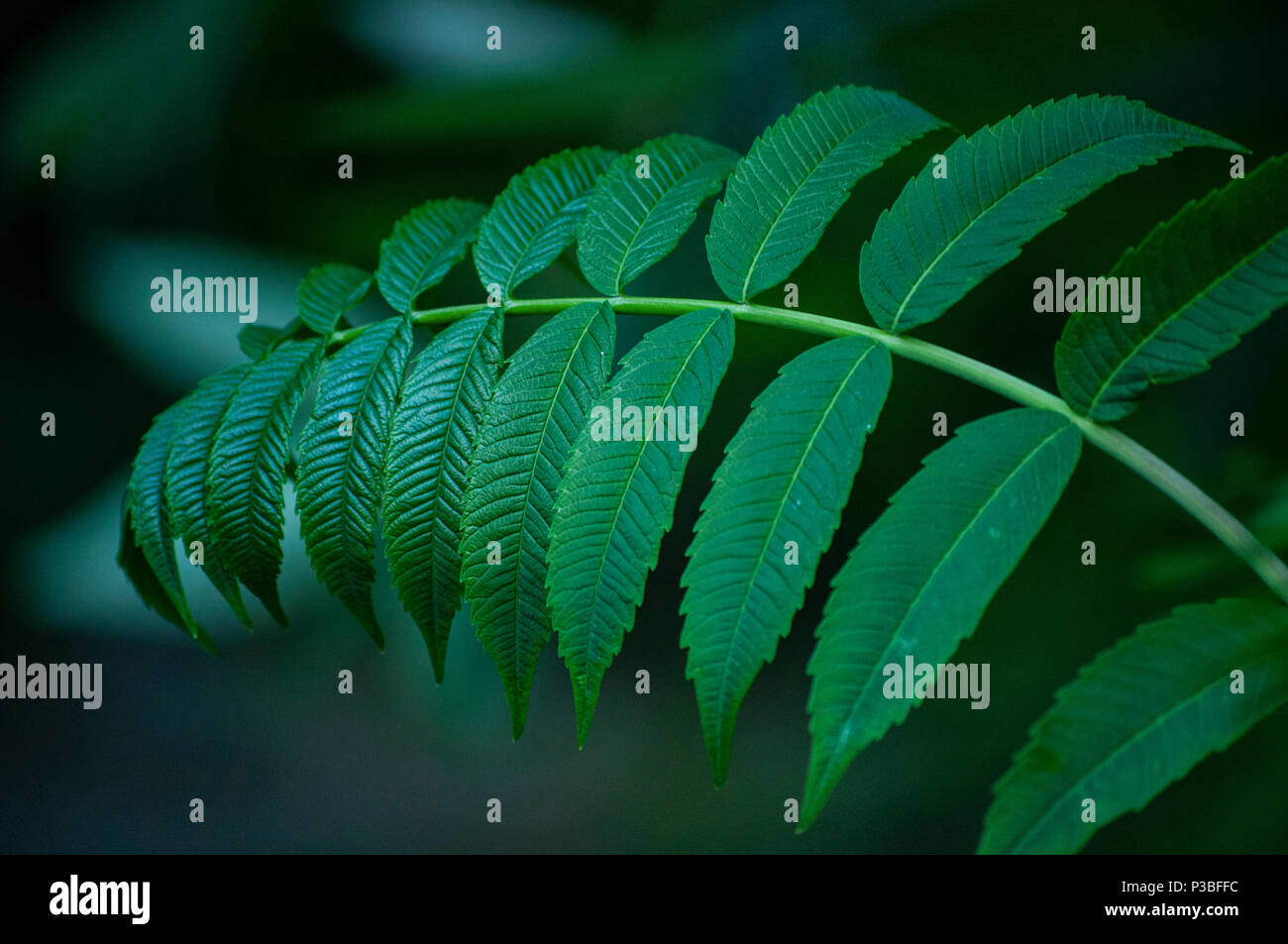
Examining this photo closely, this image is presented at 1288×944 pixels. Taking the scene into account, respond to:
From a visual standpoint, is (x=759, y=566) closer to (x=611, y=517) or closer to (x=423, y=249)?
(x=611, y=517)

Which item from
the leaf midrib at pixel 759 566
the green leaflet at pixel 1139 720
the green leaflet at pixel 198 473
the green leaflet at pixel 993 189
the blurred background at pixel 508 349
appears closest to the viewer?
the green leaflet at pixel 1139 720

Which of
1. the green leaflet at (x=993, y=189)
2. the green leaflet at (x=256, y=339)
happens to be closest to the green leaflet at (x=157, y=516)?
the green leaflet at (x=256, y=339)

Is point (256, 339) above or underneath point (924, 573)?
above

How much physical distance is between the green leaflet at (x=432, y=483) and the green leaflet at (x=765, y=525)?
230 mm

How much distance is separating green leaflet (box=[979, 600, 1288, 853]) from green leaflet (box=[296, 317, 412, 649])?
55cm

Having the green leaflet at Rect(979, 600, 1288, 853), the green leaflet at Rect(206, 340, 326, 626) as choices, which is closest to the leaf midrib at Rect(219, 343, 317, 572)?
the green leaflet at Rect(206, 340, 326, 626)

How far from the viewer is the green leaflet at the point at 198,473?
907mm

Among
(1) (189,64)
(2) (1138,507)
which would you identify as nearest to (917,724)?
(2) (1138,507)

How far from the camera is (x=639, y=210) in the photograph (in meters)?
0.94

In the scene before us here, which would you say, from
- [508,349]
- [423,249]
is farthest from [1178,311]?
[508,349]

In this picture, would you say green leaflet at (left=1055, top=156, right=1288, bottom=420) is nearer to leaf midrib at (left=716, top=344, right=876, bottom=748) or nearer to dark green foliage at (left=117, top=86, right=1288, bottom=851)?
dark green foliage at (left=117, top=86, right=1288, bottom=851)

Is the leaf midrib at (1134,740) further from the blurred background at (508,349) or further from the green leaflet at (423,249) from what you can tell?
the green leaflet at (423,249)

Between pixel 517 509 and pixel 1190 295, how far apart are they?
532 millimetres

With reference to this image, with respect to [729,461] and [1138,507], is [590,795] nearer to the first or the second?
[1138,507]
